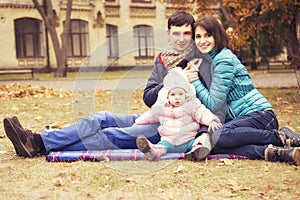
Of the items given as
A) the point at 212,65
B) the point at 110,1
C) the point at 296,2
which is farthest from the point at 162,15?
the point at 212,65

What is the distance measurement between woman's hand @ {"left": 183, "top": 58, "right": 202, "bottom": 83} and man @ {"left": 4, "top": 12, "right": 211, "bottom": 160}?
5 cm

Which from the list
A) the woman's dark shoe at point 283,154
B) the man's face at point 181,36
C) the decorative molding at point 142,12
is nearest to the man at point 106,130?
the man's face at point 181,36

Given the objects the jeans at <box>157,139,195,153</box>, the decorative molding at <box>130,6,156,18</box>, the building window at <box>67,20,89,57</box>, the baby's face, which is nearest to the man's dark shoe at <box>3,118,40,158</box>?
the jeans at <box>157,139,195,153</box>

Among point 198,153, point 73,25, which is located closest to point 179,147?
point 198,153

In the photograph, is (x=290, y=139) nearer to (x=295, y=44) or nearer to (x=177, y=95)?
(x=177, y=95)

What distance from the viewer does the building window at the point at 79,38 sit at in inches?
1129

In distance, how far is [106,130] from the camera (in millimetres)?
4582

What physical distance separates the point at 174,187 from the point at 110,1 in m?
27.2

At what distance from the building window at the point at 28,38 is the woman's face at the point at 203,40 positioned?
23.4m

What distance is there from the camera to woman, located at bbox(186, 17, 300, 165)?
4336 mm

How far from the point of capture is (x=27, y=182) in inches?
149

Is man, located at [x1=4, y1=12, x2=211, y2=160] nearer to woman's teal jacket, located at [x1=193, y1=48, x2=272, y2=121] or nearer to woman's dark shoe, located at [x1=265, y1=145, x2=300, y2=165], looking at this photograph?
woman's teal jacket, located at [x1=193, y1=48, x2=272, y2=121]

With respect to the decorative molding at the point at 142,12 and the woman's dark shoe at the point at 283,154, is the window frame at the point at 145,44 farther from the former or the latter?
the decorative molding at the point at 142,12

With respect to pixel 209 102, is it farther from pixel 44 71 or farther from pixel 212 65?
pixel 44 71
